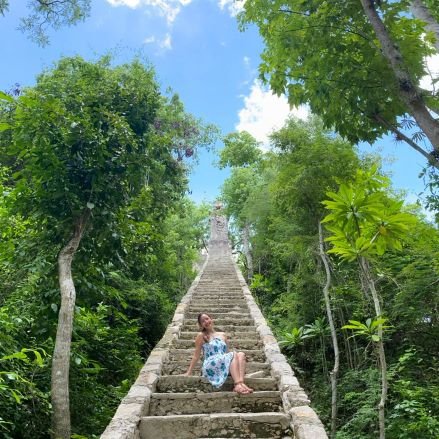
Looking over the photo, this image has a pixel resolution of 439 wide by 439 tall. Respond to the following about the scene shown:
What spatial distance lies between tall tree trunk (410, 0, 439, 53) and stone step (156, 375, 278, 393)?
3630 millimetres

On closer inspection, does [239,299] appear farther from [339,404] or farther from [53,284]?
[53,284]

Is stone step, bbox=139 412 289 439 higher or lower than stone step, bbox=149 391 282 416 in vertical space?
lower

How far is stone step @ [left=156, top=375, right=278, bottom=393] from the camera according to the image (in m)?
4.25

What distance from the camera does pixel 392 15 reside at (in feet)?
11.9

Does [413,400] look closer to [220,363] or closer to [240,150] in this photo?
[220,363]

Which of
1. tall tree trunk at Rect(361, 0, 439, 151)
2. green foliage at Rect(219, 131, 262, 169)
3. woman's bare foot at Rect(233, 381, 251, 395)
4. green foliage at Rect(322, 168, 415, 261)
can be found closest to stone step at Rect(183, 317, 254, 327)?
woman's bare foot at Rect(233, 381, 251, 395)

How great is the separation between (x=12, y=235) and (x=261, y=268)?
10884mm

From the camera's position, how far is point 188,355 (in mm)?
5414

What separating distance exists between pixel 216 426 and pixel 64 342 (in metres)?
1.58

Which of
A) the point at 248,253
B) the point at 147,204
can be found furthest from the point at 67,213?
the point at 248,253

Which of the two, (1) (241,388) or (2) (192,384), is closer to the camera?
(1) (241,388)

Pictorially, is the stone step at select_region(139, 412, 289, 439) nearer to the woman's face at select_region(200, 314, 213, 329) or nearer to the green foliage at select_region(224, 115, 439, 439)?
the woman's face at select_region(200, 314, 213, 329)

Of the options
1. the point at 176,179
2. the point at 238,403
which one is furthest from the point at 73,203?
the point at 176,179

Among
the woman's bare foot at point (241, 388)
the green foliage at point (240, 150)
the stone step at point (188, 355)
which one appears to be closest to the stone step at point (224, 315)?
the stone step at point (188, 355)
